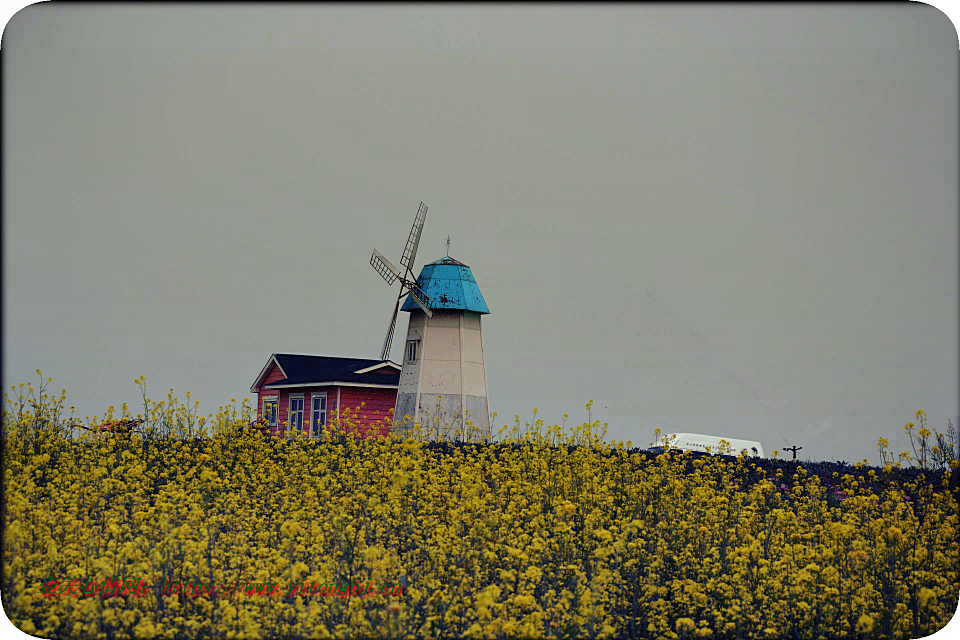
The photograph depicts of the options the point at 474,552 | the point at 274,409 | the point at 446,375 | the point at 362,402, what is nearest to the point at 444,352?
the point at 446,375

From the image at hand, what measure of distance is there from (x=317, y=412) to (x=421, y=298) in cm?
500

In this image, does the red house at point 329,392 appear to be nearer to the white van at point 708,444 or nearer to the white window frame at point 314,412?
the white window frame at point 314,412

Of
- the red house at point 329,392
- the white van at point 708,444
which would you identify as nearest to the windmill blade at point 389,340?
the red house at point 329,392

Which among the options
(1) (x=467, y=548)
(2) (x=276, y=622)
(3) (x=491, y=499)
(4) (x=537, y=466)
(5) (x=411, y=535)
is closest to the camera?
(2) (x=276, y=622)

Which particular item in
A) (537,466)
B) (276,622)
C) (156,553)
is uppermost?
(537,466)

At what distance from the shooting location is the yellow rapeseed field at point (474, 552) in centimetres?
746

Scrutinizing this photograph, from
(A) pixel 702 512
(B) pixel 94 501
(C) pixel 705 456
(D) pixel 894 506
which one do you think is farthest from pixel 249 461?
(D) pixel 894 506

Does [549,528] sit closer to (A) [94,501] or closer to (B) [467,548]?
(B) [467,548]

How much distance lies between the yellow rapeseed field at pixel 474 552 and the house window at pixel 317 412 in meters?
13.1

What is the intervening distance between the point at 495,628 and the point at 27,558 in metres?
4.28

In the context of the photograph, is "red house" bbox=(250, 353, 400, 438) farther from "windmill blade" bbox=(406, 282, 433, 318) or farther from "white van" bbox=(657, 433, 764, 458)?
"white van" bbox=(657, 433, 764, 458)

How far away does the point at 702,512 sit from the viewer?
995 centimetres

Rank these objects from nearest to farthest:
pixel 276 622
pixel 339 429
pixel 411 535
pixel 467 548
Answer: pixel 276 622 → pixel 467 548 → pixel 411 535 → pixel 339 429

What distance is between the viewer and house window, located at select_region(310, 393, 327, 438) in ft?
82.1
